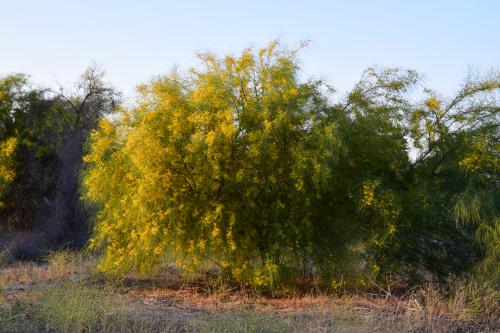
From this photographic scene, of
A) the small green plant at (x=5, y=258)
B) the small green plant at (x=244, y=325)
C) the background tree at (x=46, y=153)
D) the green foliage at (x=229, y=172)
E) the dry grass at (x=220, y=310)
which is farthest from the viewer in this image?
the background tree at (x=46, y=153)

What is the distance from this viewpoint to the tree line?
7578 mm

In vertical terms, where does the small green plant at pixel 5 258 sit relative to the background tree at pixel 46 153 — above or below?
below

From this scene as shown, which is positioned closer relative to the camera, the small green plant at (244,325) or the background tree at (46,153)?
the small green plant at (244,325)

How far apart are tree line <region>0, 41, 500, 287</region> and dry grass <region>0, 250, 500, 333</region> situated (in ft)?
2.00

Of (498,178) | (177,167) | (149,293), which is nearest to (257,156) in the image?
(177,167)

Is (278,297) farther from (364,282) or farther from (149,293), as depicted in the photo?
(149,293)

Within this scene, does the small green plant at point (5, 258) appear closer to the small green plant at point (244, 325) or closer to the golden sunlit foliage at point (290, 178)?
the golden sunlit foliage at point (290, 178)

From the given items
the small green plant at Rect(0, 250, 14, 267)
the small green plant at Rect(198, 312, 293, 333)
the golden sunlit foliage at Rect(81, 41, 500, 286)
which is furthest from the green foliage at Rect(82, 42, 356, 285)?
the small green plant at Rect(0, 250, 14, 267)

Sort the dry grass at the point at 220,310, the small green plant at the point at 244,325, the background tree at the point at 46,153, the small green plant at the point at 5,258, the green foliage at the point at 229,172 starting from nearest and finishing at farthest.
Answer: the small green plant at the point at 244,325 → the dry grass at the point at 220,310 → the green foliage at the point at 229,172 → the small green plant at the point at 5,258 → the background tree at the point at 46,153

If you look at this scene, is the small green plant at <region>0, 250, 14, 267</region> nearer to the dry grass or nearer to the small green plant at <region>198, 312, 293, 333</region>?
the dry grass

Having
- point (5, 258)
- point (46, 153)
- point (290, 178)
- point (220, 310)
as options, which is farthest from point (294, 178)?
point (46, 153)

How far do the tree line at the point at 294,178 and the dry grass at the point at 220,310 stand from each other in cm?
61

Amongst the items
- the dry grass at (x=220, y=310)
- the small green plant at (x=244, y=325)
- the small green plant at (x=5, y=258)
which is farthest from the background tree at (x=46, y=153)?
the small green plant at (x=244, y=325)

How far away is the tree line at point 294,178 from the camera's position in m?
7.58
